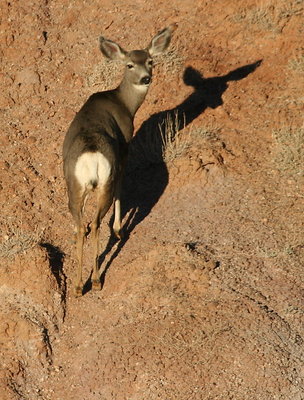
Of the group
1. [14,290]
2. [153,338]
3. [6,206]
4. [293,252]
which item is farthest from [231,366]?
[6,206]

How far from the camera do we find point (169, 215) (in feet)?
35.8

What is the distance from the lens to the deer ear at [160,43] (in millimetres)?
10977

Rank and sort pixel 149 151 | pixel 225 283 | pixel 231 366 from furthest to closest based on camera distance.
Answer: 1. pixel 149 151
2. pixel 225 283
3. pixel 231 366

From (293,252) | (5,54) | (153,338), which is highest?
(5,54)

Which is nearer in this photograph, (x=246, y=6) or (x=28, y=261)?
(x=28, y=261)

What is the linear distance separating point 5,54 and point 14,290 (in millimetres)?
5835

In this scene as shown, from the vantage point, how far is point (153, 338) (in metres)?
8.73

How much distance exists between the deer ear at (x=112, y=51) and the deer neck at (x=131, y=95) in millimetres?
374

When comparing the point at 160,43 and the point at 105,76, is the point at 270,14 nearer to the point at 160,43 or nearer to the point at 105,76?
the point at 105,76

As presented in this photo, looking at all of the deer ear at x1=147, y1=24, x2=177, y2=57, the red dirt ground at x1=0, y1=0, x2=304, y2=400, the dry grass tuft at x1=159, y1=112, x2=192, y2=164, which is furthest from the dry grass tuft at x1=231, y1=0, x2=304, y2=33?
the deer ear at x1=147, y1=24, x2=177, y2=57

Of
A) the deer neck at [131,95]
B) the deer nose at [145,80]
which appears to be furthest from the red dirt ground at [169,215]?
the deer nose at [145,80]

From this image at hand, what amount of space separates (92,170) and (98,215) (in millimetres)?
756

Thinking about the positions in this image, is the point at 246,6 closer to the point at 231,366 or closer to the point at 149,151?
the point at 149,151

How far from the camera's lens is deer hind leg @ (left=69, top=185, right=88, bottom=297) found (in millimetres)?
9031
